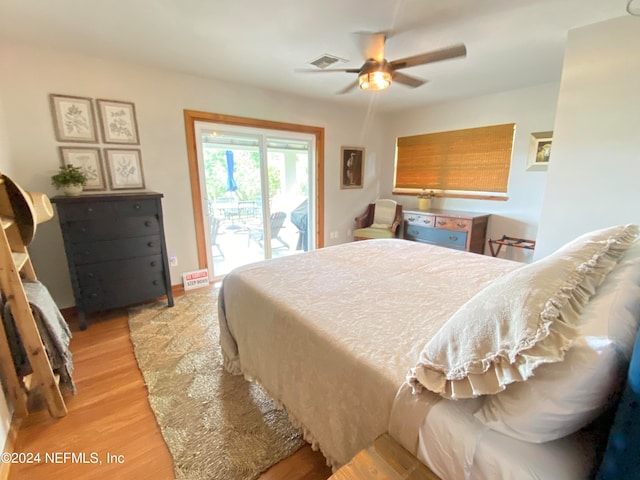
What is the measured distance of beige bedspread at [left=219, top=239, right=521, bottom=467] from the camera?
3.22ft

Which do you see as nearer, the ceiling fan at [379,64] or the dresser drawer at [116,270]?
the ceiling fan at [379,64]

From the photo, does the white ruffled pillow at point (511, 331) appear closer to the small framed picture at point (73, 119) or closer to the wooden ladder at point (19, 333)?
the wooden ladder at point (19, 333)

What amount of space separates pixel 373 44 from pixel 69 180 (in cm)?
273

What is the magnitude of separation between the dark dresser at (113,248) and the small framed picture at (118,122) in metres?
0.65

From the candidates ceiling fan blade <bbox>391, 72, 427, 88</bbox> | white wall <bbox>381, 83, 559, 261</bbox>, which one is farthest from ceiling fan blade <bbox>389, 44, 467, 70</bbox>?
white wall <bbox>381, 83, 559, 261</bbox>

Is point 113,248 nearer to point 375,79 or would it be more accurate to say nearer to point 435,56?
point 375,79

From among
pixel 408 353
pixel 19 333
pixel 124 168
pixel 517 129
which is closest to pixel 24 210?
pixel 19 333

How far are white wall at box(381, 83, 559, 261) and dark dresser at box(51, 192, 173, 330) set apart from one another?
344 cm

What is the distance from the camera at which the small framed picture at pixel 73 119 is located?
2480mm

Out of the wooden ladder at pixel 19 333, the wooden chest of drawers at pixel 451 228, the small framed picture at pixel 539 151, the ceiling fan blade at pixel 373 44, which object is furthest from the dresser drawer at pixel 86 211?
the small framed picture at pixel 539 151

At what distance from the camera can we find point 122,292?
8.52 feet

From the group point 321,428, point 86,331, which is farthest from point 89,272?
point 321,428

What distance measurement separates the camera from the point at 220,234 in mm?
3691

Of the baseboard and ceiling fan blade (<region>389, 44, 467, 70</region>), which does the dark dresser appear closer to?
the baseboard
